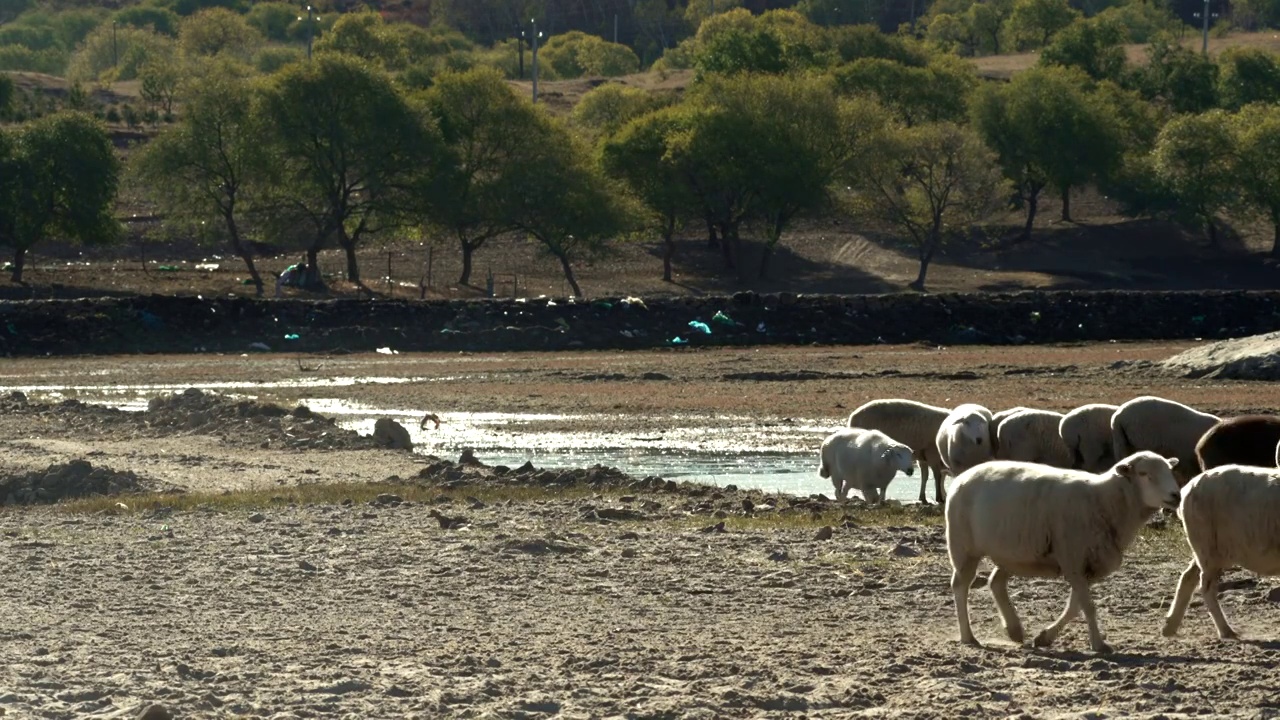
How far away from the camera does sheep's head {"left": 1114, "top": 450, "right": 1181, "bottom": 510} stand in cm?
1050

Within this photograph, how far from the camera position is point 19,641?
11.2 m

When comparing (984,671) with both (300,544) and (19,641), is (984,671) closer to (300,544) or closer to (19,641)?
(19,641)

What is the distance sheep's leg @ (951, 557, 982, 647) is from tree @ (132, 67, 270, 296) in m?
56.6

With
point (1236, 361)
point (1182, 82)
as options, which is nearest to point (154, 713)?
point (1236, 361)

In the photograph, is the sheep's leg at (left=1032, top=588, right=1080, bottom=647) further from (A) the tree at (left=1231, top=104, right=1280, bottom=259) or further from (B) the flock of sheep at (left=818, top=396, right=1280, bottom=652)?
(A) the tree at (left=1231, top=104, right=1280, bottom=259)

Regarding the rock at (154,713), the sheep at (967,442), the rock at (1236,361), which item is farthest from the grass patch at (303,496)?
the rock at (1236,361)

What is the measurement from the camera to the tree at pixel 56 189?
65.4 metres

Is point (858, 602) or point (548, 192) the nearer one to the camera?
point (858, 602)

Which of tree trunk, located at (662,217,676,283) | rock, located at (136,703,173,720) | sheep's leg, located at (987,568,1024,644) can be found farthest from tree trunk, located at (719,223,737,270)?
rock, located at (136,703,173,720)

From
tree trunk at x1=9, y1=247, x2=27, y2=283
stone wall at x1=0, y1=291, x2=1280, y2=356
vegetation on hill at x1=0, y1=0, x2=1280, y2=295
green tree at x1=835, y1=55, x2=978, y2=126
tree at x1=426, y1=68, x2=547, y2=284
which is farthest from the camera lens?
green tree at x1=835, y1=55, x2=978, y2=126

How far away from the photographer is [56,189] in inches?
2611

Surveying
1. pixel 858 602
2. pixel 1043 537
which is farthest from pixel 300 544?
pixel 1043 537

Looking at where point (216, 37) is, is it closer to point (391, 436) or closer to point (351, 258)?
point (351, 258)

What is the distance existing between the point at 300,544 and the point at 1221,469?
25.4 feet
